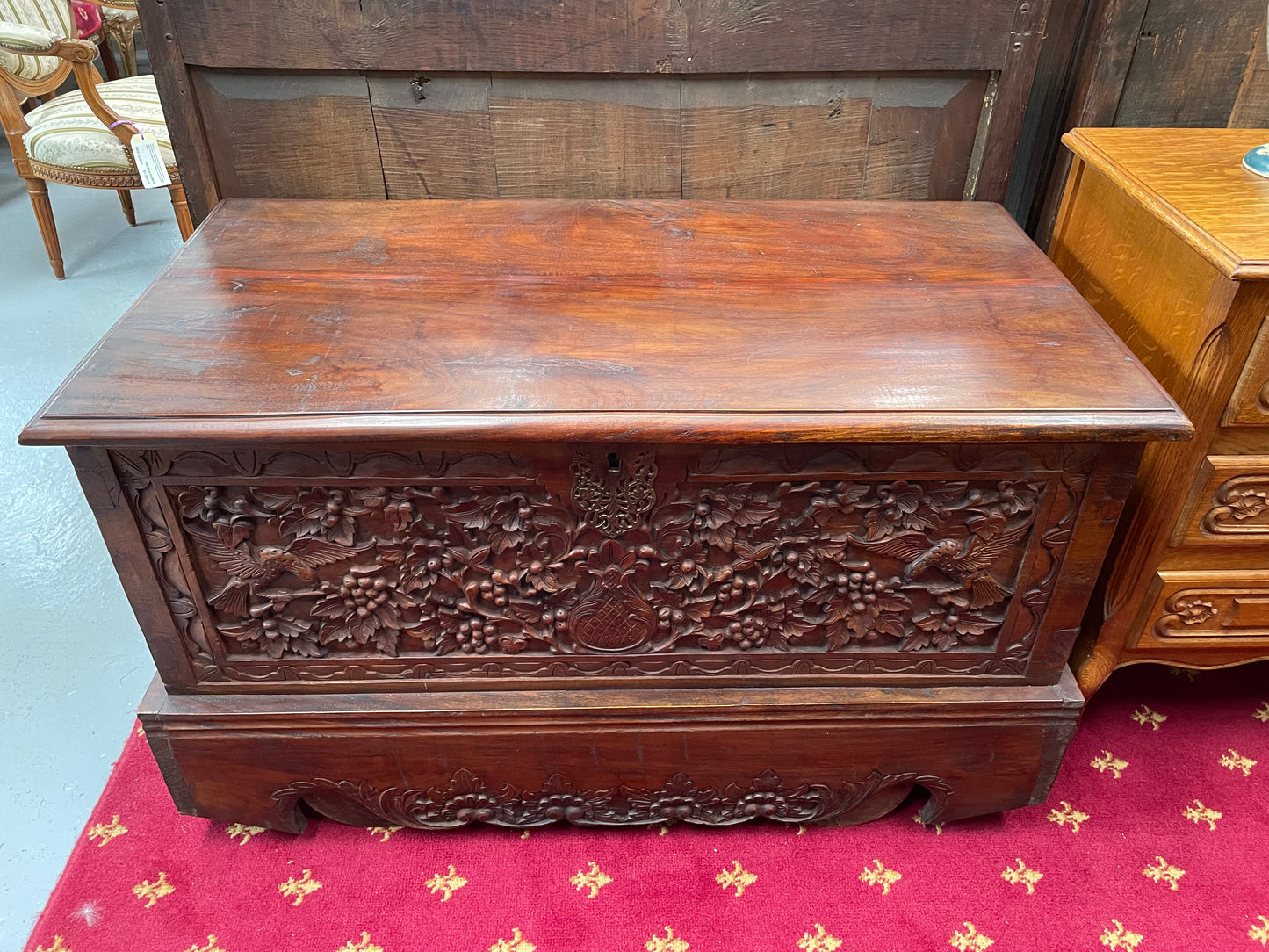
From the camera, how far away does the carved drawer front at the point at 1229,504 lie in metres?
1.07

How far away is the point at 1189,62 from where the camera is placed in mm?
1331

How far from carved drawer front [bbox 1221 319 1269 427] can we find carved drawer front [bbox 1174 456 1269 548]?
0.06 m

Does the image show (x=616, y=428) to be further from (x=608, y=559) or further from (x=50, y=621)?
(x=50, y=621)

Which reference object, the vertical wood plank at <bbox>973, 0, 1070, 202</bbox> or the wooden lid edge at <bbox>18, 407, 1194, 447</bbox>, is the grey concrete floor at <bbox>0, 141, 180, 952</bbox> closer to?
the wooden lid edge at <bbox>18, 407, 1194, 447</bbox>

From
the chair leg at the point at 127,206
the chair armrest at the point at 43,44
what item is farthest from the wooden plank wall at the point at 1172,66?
the chair leg at the point at 127,206

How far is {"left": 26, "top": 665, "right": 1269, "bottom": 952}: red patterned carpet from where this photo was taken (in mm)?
1142

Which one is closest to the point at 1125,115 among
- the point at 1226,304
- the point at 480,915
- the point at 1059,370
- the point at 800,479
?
the point at 1226,304

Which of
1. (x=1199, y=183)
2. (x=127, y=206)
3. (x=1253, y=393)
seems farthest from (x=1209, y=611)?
(x=127, y=206)

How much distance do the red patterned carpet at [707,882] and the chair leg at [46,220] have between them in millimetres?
1952

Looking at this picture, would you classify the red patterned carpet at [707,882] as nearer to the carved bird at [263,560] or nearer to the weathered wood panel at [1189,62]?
the carved bird at [263,560]

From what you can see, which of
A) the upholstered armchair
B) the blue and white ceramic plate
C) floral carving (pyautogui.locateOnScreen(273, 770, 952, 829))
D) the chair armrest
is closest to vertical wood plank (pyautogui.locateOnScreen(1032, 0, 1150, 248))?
the blue and white ceramic plate

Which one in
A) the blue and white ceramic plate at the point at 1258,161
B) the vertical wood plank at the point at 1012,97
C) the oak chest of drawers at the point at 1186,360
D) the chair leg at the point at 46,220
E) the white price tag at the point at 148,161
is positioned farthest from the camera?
the chair leg at the point at 46,220

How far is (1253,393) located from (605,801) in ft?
3.13

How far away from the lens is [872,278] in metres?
1.15
